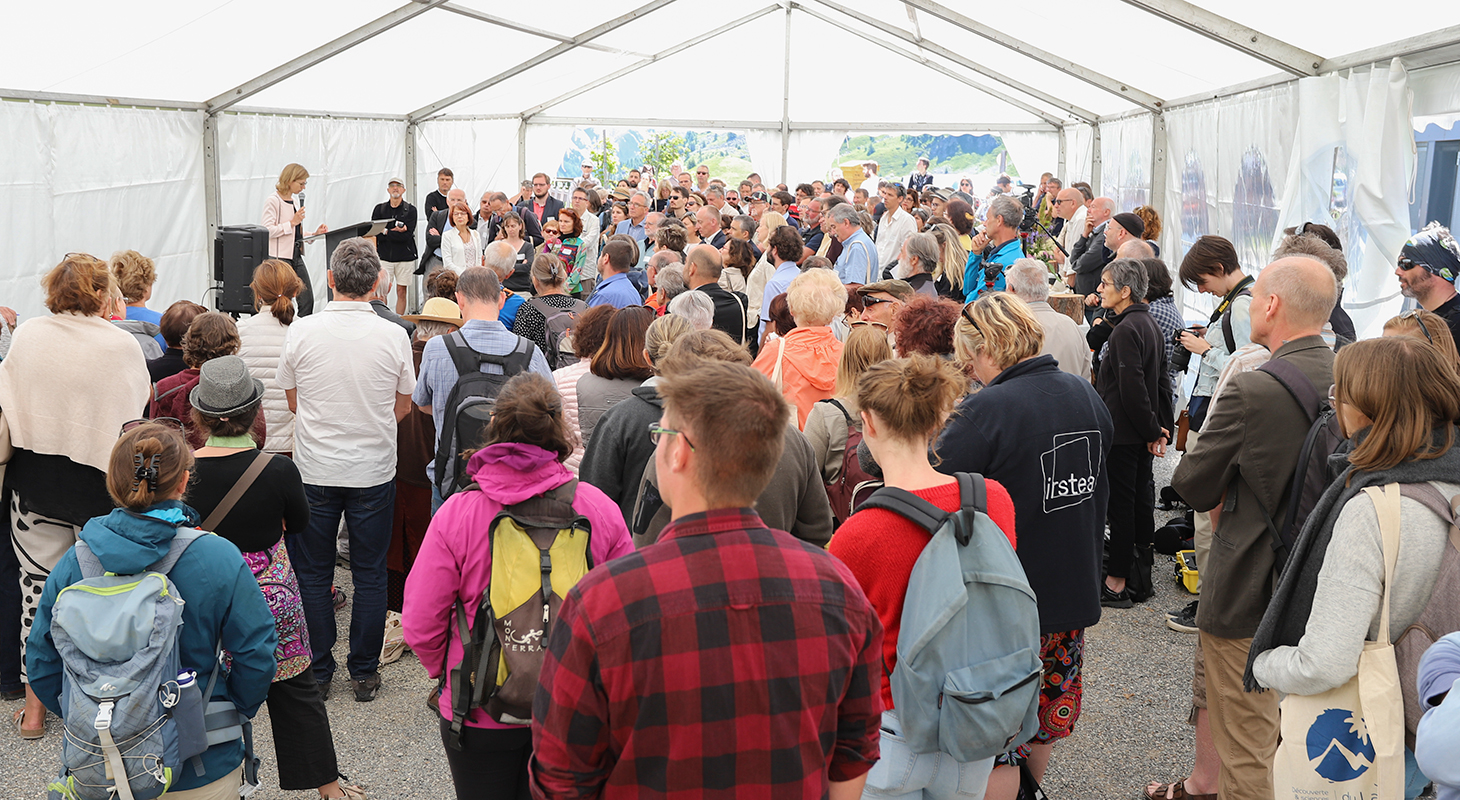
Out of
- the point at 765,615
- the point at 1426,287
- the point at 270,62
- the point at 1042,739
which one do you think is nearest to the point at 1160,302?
the point at 1426,287

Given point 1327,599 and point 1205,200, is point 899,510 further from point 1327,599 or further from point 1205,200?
point 1205,200

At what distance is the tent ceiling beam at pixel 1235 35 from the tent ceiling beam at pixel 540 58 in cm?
656

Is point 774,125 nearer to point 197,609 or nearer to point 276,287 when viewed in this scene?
point 276,287

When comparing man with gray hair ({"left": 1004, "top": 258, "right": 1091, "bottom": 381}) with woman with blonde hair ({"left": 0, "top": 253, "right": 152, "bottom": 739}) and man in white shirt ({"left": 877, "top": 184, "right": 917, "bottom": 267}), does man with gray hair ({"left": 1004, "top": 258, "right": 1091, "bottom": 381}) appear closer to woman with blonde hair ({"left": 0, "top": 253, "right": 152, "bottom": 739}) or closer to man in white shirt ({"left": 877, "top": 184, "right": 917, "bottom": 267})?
woman with blonde hair ({"left": 0, "top": 253, "right": 152, "bottom": 739})

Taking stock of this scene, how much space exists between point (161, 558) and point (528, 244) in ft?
21.7

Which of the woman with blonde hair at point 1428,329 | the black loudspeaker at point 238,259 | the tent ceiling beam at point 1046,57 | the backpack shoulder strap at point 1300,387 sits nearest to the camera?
the woman with blonde hair at point 1428,329

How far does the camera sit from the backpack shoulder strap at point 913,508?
1.90 m

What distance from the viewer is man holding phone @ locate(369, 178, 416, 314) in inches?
464

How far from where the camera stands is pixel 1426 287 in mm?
3863

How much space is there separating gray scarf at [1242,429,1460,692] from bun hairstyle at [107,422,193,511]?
7.85 ft

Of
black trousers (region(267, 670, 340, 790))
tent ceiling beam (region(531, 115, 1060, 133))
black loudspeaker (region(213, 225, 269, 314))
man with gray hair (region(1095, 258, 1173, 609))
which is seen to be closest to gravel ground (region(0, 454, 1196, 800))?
black trousers (region(267, 670, 340, 790))

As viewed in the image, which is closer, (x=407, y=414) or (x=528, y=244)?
(x=407, y=414)

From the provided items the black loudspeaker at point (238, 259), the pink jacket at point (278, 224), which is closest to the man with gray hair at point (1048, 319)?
the black loudspeaker at point (238, 259)

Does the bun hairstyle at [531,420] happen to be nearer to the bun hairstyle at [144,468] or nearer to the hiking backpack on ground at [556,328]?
the bun hairstyle at [144,468]
